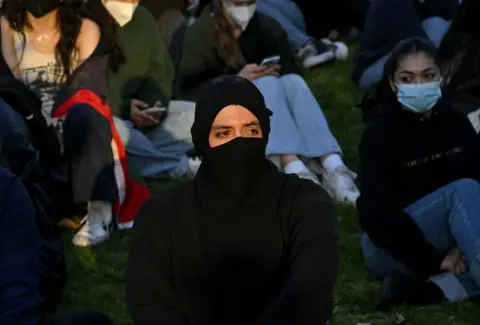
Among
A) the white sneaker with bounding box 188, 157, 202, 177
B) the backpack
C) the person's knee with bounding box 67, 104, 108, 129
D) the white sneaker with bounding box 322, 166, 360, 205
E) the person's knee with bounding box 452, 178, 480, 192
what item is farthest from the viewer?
the white sneaker with bounding box 188, 157, 202, 177

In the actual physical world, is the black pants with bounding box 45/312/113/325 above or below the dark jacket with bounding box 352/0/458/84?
below

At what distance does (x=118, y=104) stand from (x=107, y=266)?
1.64 meters

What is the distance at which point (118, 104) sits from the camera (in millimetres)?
6875

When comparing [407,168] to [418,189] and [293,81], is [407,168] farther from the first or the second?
[293,81]

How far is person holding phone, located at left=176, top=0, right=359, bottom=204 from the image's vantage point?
647cm

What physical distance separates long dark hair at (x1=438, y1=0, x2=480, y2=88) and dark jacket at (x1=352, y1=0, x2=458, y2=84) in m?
0.97

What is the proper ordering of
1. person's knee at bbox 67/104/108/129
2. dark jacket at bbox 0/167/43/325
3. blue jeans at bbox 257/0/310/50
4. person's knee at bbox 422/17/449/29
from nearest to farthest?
dark jacket at bbox 0/167/43/325 → person's knee at bbox 67/104/108/129 → person's knee at bbox 422/17/449/29 → blue jeans at bbox 257/0/310/50

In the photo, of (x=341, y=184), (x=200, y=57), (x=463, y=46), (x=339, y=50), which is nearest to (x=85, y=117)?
(x=200, y=57)

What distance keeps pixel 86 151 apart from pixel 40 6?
2.77ft

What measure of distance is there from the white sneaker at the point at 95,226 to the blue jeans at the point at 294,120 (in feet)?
3.68

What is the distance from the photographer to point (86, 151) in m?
5.75

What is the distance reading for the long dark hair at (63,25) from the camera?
5922 mm

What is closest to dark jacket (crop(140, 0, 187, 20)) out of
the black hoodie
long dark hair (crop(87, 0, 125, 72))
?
long dark hair (crop(87, 0, 125, 72))

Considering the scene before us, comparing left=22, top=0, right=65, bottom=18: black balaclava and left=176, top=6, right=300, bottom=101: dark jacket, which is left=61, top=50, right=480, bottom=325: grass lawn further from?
left=176, top=6, right=300, bottom=101: dark jacket
